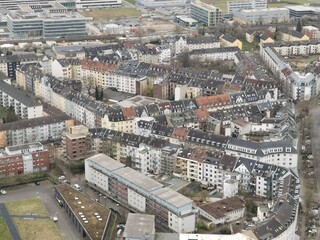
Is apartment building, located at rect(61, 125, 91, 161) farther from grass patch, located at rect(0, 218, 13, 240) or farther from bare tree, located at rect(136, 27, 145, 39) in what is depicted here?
bare tree, located at rect(136, 27, 145, 39)

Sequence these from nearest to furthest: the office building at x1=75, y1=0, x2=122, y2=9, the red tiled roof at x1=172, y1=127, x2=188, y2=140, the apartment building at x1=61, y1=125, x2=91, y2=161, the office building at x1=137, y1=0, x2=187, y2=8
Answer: the apartment building at x1=61, y1=125, x2=91, y2=161 → the red tiled roof at x1=172, y1=127, x2=188, y2=140 → the office building at x1=75, y1=0, x2=122, y2=9 → the office building at x1=137, y1=0, x2=187, y2=8

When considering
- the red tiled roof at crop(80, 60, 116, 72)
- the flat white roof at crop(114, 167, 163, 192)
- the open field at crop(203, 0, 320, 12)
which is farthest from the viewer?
the open field at crop(203, 0, 320, 12)

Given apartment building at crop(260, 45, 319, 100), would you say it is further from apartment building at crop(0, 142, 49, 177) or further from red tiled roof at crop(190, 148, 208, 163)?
apartment building at crop(0, 142, 49, 177)

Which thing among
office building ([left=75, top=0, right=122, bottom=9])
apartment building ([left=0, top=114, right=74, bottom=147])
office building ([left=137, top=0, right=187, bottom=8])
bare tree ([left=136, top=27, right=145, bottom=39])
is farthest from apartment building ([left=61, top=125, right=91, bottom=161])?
office building ([left=137, top=0, right=187, bottom=8])

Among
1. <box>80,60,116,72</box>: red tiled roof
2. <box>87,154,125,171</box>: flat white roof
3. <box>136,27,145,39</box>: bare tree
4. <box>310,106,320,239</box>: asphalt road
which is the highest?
<box>80,60,116,72</box>: red tiled roof

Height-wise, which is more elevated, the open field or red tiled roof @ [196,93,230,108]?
red tiled roof @ [196,93,230,108]

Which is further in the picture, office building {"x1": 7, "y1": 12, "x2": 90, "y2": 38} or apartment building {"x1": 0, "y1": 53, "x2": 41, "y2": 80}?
office building {"x1": 7, "y1": 12, "x2": 90, "y2": 38}

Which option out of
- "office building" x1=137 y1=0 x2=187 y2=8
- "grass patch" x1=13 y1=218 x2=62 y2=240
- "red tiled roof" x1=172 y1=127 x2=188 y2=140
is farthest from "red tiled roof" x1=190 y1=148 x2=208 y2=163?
"office building" x1=137 y1=0 x2=187 y2=8
